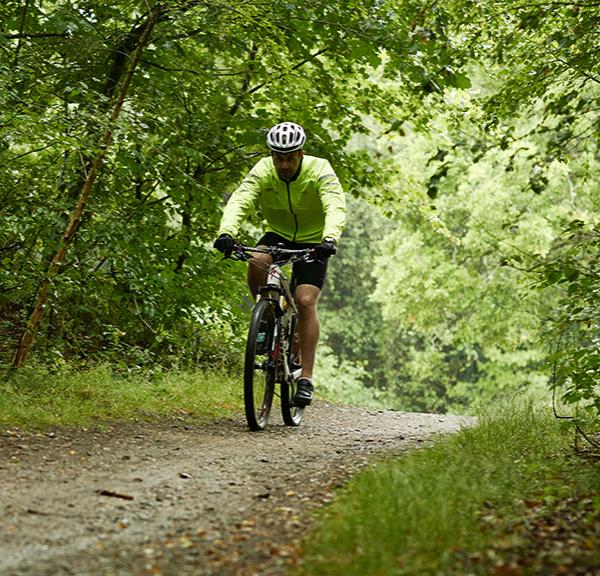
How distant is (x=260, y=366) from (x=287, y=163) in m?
1.65

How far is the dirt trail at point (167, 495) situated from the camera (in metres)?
3.13

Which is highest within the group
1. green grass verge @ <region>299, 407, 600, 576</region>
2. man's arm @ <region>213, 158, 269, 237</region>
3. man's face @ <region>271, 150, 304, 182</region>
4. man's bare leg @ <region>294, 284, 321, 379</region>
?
man's face @ <region>271, 150, 304, 182</region>

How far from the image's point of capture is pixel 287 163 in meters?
6.75

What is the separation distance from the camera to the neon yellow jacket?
6.70 meters

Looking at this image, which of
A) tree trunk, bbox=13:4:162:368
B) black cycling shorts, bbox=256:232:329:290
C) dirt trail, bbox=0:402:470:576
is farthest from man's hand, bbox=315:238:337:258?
tree trunk, bbox=13:4:162:368

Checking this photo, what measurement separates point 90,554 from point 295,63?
825 centimetres

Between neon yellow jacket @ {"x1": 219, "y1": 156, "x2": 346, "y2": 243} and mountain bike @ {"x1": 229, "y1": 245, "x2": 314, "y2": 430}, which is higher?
neon yellow jacket @ {"x1": 219, "y1": 156, "x2": 346, "y2": 243}

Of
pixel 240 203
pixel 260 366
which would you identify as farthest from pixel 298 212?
pixel 260 366

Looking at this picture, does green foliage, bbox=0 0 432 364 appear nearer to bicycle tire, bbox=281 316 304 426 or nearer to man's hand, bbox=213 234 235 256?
man's hand, bbox=213 234 235 256

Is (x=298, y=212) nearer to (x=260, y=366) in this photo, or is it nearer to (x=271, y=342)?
(x=271, y=342)

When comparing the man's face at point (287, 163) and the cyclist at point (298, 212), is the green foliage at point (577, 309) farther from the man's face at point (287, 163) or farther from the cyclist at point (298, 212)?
the man's face at point (287, 163)

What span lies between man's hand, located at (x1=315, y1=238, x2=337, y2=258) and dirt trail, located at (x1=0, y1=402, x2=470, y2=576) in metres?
1.45

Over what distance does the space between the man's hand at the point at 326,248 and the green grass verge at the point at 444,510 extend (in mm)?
1737

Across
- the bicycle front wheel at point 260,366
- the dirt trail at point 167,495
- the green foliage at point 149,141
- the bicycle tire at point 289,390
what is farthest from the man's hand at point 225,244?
the dirt trail at point 167,495
